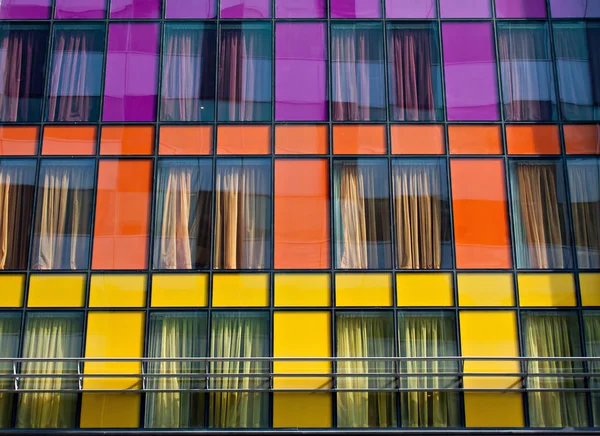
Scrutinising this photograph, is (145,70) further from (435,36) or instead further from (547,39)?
A: (547,39)

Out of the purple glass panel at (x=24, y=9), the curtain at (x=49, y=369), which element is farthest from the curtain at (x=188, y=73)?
the curtain at (x=49, y=369)

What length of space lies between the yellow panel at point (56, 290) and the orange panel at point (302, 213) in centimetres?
417

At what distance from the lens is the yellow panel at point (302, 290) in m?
14.7

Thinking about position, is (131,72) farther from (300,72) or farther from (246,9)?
(300,72)

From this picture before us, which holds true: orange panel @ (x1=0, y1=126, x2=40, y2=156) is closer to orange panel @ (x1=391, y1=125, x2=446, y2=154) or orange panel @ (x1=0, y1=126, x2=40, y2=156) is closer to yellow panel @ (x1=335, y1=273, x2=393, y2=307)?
yellow panel @ (x1=335, y1=273, x2=393, y2=307)

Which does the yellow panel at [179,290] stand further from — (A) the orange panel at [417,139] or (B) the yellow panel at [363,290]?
(A) the orange panel at [417,139]

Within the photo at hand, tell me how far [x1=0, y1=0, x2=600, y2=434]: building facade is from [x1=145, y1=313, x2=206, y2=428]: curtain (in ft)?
0.15

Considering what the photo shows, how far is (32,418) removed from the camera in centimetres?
1425

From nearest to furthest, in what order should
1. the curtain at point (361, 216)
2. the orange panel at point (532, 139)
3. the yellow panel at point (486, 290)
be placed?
the yellow panel at point (486, 290)
the curtain at point (361, 216)
the orange panel at point (532, 139)

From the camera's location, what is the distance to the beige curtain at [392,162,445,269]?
14953 millimetres

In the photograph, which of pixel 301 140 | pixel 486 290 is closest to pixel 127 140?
pixel 301 140

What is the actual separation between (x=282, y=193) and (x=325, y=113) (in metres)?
2.07

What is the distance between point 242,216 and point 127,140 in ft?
10.1

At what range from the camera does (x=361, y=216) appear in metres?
15.3
